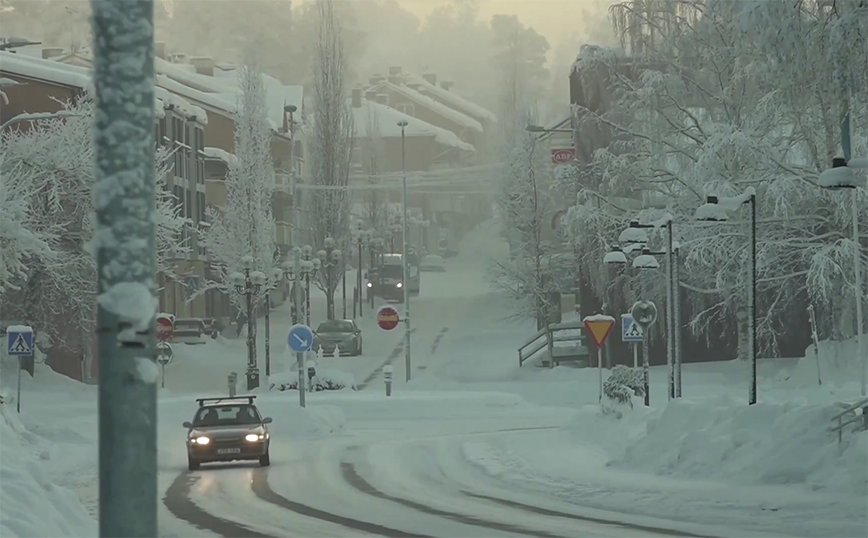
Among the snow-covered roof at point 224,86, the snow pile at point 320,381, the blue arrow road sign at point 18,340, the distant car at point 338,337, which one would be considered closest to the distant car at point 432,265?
the snow-covered roof at point 224,86

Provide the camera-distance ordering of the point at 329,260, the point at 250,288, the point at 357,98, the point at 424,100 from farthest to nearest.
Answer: the point at 424,100 → the point at 357,98 → the point at 329,260 → the point at 250,288

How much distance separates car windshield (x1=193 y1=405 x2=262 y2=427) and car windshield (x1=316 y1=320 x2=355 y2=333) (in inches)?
1668

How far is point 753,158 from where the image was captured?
3666 cm

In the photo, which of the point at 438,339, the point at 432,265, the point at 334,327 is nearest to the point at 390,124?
the point at 432,265

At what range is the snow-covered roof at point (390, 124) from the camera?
12444 cm

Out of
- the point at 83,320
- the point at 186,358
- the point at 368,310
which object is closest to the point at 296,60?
the point at 368,310

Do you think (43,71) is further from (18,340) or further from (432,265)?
(432,265)

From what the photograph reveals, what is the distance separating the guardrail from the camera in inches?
642

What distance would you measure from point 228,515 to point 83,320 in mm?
36256

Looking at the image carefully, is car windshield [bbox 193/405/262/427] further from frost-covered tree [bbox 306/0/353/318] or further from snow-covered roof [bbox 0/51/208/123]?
frost-covered tree [bbox 306/0/353/318]

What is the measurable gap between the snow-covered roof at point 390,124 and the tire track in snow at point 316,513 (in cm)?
10232

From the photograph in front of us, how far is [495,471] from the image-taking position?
22.2 meters

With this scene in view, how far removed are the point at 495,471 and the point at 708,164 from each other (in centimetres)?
1698

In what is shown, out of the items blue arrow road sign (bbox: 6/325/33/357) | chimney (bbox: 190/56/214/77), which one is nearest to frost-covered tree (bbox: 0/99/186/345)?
blue arrow road sign (bbox: 6/325/33/357)
